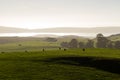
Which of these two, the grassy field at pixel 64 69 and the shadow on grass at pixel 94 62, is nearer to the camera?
the grassy field at pixel 64 69

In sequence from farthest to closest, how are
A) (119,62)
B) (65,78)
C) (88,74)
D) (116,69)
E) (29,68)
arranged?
(119,62) → (116,69) → (29,68) → (88,74) → (65,78)

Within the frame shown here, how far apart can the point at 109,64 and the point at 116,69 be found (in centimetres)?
370

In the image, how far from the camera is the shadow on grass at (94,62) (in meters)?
62.8

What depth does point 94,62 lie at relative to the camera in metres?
67.3

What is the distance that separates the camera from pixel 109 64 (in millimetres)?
65500

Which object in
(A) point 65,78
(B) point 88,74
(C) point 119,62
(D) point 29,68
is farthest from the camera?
(C) point 119,62

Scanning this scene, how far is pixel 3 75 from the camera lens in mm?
50688

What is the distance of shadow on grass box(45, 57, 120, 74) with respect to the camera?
206 ft

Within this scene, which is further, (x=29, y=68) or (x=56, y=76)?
(x=29, y=68)

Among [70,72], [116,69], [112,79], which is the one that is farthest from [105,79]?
[116,69]

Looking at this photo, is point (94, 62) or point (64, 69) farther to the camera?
point (94, 62)

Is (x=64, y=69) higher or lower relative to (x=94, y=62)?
lower

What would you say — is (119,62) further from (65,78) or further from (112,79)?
(65,78)

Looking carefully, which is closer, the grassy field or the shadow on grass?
the grassy field
